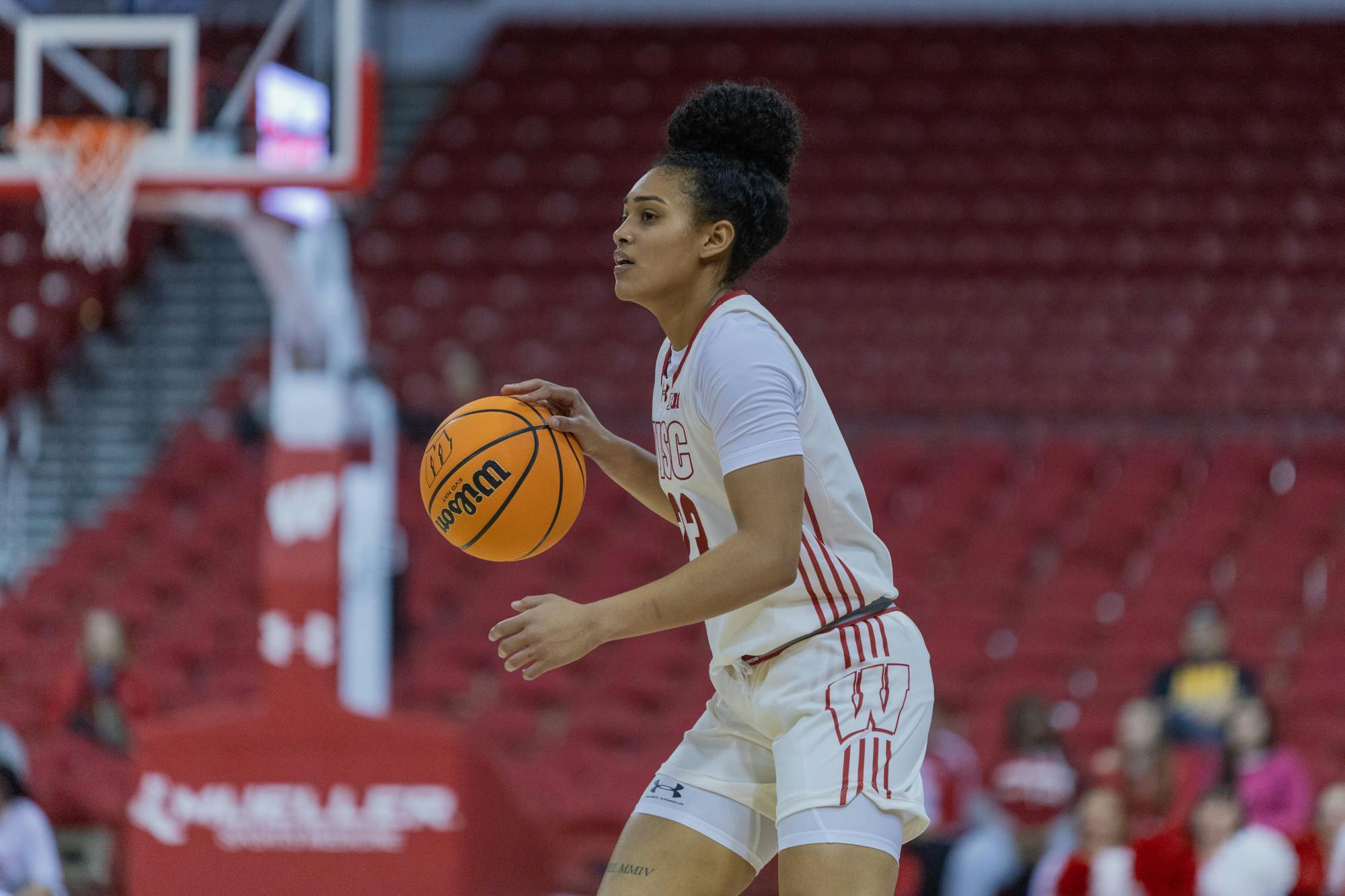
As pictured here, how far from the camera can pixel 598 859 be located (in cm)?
805

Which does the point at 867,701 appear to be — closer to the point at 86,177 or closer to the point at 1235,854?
the point at 1235,854

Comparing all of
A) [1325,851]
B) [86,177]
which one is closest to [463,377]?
[86,177]

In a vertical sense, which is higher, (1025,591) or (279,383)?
(279,383)

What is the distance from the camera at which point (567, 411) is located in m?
3.02

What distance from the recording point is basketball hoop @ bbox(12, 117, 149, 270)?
22.4 ft

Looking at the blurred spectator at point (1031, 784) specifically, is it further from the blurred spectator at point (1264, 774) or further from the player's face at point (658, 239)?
the player's face at point (658, 239)

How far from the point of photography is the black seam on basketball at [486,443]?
2775mm

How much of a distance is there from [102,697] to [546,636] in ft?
19.9

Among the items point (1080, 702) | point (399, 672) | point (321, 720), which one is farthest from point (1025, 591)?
point (321, 720)

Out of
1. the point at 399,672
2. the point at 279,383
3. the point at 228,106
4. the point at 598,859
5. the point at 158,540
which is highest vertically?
the point at 228,106

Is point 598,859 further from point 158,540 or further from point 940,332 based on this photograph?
point 940,332

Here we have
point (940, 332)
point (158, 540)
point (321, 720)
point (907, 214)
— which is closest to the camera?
point (321, 720)

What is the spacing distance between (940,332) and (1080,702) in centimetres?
386

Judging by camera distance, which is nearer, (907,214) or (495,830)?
(495,830)
